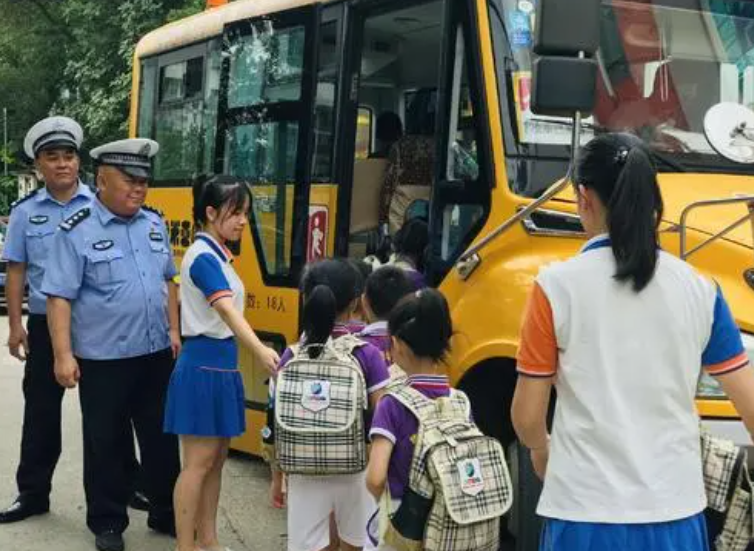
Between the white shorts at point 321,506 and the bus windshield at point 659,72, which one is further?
the bus windshield at point 659,72

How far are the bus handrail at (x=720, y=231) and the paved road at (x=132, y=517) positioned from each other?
2.46m

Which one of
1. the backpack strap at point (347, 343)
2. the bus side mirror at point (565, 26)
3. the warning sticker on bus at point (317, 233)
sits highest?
the bus side mirror at point (565, 26)

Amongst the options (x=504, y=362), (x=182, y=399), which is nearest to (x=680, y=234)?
(x=504, y=362)

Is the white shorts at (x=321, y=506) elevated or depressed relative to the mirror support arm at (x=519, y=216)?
depressed

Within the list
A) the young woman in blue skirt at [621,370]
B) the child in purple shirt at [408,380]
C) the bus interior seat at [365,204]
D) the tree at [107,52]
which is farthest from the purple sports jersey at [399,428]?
the tree at [107,52]

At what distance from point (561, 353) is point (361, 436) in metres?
1.34

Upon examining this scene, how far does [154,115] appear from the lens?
7.52 metres

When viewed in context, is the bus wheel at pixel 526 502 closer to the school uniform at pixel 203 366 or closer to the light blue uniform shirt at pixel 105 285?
the school uniform at pixel 203 366

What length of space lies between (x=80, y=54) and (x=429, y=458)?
67.9ft

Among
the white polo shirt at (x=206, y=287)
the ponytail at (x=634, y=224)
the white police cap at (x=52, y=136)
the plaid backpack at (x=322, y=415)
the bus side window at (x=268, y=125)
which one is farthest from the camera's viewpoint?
the bus side window at (x=268, y=125)

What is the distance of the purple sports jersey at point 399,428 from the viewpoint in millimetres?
3070

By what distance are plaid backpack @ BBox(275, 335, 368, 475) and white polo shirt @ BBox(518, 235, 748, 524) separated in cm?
125

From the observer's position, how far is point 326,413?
3.53 metres

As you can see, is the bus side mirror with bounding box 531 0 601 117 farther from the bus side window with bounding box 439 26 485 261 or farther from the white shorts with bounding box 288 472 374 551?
the white shorts with bounding box 288 472 374 551
